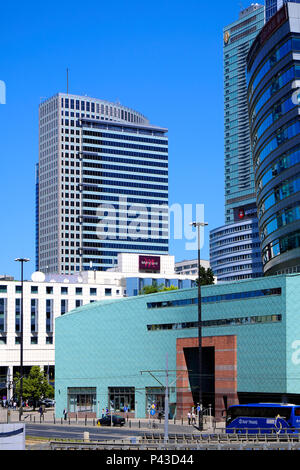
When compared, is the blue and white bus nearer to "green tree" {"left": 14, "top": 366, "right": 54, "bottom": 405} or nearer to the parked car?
the parked car

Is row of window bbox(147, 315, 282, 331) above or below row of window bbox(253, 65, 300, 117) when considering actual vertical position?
below

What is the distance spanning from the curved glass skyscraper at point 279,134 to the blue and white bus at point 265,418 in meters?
32.7

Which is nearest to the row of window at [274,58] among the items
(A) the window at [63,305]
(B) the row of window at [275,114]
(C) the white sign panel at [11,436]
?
(B) the row of window at [275,114]

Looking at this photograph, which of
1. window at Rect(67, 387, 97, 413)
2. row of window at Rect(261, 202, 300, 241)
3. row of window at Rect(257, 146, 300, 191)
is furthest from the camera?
window at Rect(67, 387, 97, 413)

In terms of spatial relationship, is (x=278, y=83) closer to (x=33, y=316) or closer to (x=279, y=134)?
(x=279, y=134)

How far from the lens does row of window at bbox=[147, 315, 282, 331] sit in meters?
86.6

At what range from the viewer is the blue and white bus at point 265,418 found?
63.5 metres

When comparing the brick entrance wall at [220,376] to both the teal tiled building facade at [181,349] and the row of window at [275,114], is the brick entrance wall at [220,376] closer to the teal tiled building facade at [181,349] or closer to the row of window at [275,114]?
the teal tiled building facade at [181,349]

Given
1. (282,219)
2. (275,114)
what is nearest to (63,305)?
(282,219)

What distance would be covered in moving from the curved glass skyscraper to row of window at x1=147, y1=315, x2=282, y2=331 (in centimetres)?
1239

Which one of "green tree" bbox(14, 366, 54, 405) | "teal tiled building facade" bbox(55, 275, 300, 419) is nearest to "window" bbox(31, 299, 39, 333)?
"green tree" bbox(14, 366, 54, 405)

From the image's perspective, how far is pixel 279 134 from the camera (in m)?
101

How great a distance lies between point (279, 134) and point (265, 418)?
46.5m
